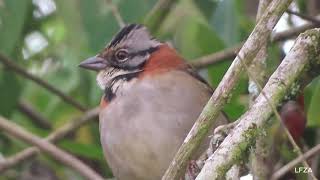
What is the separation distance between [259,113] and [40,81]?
2.52m

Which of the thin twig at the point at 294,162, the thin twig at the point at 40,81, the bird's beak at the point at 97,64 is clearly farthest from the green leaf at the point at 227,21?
the thin twig at the point at 294,162

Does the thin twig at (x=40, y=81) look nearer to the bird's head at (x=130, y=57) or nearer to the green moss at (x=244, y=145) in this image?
the bird's head at (x=130, y=57)

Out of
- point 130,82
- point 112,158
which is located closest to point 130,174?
point 112,158

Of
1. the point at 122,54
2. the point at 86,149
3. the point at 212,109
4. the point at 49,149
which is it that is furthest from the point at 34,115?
the point at 212,109

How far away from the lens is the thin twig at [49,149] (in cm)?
446

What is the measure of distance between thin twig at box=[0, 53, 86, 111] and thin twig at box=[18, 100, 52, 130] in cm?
30

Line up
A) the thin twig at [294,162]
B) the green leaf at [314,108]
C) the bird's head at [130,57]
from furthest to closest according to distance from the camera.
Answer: the bird's head at [130,57] → the green leaf at [314,108] → the thin twig at [294,162]

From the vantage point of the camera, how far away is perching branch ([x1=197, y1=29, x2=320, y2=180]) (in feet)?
8.62

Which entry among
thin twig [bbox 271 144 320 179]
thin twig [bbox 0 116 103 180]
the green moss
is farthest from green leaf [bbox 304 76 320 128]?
thin twig [bbox 0 116 103 180]

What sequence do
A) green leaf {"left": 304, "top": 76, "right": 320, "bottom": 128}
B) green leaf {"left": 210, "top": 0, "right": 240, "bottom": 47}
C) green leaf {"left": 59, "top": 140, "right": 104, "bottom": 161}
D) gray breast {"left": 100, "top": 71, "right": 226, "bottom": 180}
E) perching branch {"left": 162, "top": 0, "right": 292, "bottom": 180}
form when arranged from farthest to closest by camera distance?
green leaf {"left": 59, "top": 140, "right": 104, "bottom": 161}
green leaf {"left": 210, "top": 0, "right": 240, "bottom": 47}
gray breast {"left": 100, "top": 71, "right": 226, "bottom": 180}
green leaf {"left": 304, "top": 76, "right": 320, "bottom": 128}
perching branch {"left": 162, "top": 0, "right": 292, "bottom": 180}

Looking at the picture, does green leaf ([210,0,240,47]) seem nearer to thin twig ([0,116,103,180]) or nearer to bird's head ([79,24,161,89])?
bird's head ([79,24,161,89])

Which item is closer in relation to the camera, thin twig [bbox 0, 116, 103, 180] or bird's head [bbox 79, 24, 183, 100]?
bird's head [bbox 79, 24, 183, 100]

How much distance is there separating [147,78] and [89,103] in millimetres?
1273

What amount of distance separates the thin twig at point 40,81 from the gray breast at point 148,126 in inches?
45.3
